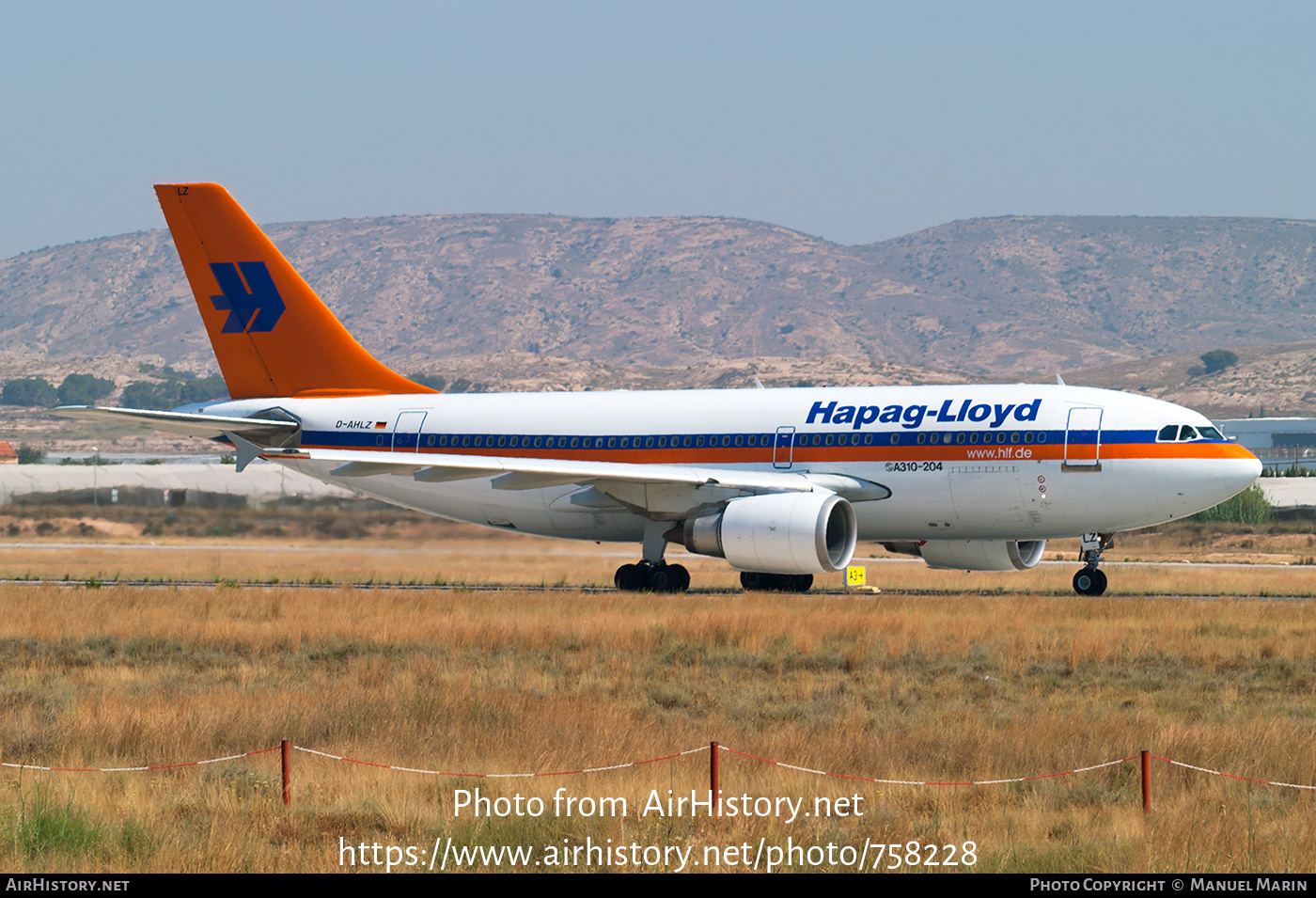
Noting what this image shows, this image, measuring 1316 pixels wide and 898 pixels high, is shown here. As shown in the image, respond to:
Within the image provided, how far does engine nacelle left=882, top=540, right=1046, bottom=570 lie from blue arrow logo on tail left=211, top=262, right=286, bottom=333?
15879mm

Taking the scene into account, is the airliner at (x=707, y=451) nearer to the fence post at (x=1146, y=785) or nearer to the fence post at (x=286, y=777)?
the fence post at (x=1146, y=785)

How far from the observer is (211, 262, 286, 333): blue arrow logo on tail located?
37.2 meters

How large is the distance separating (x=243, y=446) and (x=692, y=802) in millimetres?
21612

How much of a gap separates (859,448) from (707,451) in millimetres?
3466

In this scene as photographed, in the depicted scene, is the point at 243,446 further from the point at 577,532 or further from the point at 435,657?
the point at 435,657

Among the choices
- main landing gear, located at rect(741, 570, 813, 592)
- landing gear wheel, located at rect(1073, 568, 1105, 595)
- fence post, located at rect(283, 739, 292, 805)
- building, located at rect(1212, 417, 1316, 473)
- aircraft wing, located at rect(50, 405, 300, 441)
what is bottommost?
fence post, located at rect(283, 739, 292, 805)

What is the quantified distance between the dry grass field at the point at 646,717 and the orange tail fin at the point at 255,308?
23.7 ft

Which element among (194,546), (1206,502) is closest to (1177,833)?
(1206,502)

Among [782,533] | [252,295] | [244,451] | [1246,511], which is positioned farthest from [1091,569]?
[1246,511]

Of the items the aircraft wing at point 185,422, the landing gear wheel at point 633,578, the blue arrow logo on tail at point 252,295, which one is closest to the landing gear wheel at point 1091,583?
the landing gear wheel at point 633,578

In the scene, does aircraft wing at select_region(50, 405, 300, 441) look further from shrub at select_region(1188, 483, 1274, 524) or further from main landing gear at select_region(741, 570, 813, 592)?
shrub at select_region(1188, 483, 1274, 524)

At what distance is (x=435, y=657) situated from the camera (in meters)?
22.0

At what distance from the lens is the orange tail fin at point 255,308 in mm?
37062

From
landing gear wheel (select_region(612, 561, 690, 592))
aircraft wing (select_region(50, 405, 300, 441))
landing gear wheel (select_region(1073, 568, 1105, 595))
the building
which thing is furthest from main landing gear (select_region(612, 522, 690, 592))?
the building
